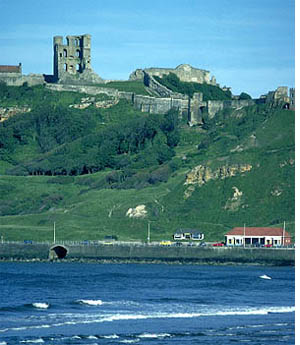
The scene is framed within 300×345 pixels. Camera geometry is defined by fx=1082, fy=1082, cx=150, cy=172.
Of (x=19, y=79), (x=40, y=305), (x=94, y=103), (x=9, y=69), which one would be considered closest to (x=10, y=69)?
(x=9, y=69)

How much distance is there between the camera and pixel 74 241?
118 m

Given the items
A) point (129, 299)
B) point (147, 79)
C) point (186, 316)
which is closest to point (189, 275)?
point (129, 299)

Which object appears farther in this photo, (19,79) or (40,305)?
(19,79)

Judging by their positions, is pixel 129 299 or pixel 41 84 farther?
pixel 41 84

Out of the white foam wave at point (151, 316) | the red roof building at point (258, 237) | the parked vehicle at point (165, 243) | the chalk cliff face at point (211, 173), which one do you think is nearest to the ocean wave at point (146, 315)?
the white foam wave at point (151, 316)

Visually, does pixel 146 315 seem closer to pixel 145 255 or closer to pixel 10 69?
pixel 145 255

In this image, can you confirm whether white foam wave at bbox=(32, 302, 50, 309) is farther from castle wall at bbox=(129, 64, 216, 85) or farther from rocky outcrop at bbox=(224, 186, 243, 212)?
castle wall at bbox=(129, 64, 216, 85)

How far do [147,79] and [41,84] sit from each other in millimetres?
17472

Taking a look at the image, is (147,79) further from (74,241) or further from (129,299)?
(129,299)

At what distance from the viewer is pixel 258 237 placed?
373 ft

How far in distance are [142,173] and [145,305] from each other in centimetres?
8052

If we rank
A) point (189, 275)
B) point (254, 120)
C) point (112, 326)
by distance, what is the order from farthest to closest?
point (254, 120), point (189, 275), point (112, 326)

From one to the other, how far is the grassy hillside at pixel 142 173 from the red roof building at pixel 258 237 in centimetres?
463

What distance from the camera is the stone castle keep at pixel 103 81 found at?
16800cm
